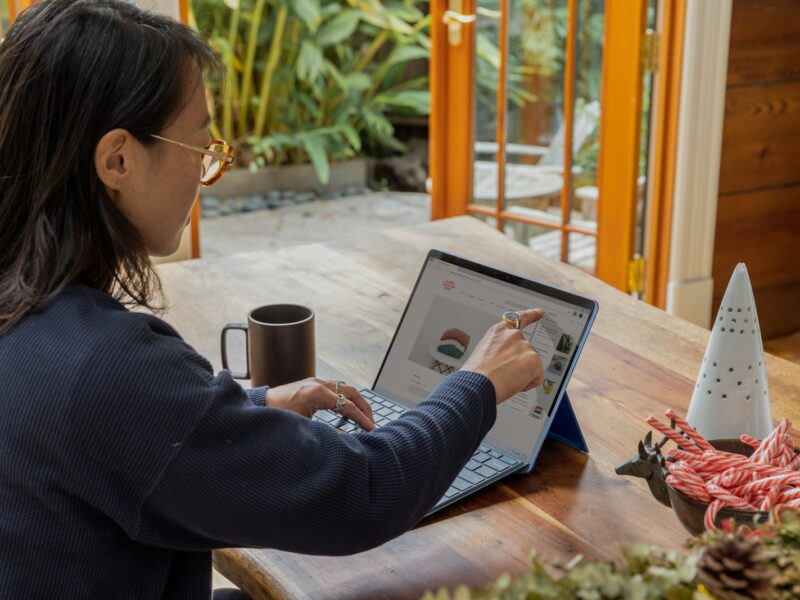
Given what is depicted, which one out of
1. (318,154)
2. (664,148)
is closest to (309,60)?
(318,154)

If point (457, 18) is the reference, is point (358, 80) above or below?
below

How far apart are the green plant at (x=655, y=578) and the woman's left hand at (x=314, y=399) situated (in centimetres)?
60

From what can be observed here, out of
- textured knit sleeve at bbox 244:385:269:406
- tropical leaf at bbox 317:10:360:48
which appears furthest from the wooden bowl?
tropical leaf at bbox 317:10:360:48

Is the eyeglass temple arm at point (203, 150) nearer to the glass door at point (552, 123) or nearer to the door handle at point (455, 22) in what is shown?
the glass door at point (552, 123)

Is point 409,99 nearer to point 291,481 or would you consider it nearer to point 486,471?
point 486,471

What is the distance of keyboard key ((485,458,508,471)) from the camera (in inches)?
49.5

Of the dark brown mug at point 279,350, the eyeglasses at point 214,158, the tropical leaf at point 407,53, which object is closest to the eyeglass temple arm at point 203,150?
the eyeglasses at point 214,158

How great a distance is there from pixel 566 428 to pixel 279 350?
0.40 meters

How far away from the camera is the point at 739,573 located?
2.21ft

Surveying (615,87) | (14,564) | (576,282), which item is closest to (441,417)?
(14,564)

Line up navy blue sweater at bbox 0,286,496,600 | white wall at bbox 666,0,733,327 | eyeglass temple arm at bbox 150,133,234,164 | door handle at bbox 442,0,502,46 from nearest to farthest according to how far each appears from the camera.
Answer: navy blue sweater at bbox 0,286,496,600, eyeglass temple arm at bbox 150,133,234,164, white wall at bbox 666,0,733,327, door handle at bbox 442,0,502,46

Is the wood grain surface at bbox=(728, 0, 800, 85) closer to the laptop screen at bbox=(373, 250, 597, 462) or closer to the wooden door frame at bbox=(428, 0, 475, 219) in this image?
the wooden door frame at bbox=(428, 0, 475, 219)

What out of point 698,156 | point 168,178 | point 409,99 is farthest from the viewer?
point 409,99

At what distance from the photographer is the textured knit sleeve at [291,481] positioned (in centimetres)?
92
